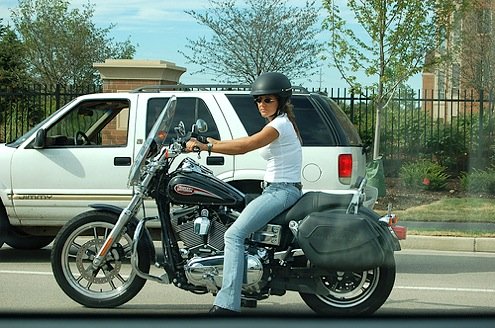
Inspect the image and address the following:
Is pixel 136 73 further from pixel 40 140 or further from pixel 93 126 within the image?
pixel 40 140

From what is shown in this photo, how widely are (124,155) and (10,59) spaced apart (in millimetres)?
15303

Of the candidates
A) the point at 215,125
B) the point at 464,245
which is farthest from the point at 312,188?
the point at 464,245

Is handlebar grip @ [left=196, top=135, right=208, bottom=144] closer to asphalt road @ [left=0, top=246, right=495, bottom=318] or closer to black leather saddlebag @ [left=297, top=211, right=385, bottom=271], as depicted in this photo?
black leather saddlebag @ [left=297, top=211, right=385, bottom=271]

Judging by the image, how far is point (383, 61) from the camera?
1612cm

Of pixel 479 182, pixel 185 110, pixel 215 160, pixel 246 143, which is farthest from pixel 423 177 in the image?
pixel 246 143

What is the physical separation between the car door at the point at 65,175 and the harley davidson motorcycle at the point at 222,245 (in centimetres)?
240

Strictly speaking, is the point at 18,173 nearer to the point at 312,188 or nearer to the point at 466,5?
the point at 312,188

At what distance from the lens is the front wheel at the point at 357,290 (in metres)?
6.54

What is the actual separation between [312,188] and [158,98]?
6.23 feet

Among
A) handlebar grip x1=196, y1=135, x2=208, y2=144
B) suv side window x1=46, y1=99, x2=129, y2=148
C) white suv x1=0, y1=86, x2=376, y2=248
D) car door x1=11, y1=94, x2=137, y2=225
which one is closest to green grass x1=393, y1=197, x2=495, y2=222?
white suv x1=0, y1=86, x2=376, y2=248

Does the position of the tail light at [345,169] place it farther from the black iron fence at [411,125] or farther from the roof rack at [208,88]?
the black iron fence at [411,125]

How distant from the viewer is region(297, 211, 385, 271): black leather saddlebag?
20.9 ft

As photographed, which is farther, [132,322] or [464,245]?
[464,245]

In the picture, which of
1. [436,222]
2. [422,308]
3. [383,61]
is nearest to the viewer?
[422,308]
